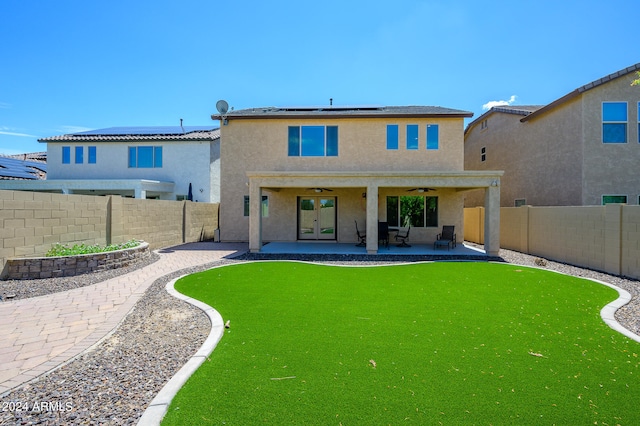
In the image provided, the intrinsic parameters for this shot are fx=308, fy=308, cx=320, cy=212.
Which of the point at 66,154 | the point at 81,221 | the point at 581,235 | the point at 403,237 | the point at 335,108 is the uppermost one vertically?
the point at 335,108

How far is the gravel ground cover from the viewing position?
292cm

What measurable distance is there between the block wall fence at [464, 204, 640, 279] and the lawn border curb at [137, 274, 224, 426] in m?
11.1

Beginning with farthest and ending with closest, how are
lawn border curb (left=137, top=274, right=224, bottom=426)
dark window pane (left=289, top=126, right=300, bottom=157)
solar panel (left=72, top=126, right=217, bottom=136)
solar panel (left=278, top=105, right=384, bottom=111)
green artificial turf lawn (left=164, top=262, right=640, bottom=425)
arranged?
1. solar panel (left=72, top=126, right=217, bottom=136)
2. solar panel (left=278, top=105, right=384, bottom=111)
3. dark window pane (left=289, top=126, right=300, bottom=157)
4. green artificial turf lawn (left=164, top=262, right=640, bottom=425)
5. lawn border curb (left=137, top=274, right=224, bottom=426)

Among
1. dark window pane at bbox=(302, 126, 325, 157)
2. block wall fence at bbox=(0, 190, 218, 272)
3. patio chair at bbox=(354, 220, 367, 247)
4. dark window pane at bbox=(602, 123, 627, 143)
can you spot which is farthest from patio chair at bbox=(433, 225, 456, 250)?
block wall fence at bbox=(0, 190, 218, 272)

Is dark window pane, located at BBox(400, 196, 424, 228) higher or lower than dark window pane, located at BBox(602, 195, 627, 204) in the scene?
lower

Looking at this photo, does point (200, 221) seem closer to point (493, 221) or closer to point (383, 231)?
point (383, 231)

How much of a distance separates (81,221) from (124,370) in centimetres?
800

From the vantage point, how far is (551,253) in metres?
11.9

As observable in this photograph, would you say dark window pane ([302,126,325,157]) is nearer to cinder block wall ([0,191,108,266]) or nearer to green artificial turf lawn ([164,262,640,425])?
cinder block wall ([0,191,108,266])

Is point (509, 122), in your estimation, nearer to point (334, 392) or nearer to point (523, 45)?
point (523, 45)

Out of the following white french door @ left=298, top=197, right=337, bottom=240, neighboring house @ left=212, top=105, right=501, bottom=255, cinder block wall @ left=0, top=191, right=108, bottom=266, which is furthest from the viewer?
white french door @ left=298, top=197, right=337, bottom=240

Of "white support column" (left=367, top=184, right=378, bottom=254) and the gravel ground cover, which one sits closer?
the gravel ground cover

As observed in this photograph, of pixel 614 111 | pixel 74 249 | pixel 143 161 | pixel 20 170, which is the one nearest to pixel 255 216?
pixel 74 249

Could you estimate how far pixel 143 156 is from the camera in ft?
71.6
